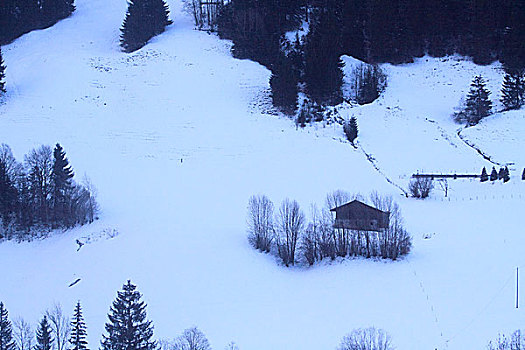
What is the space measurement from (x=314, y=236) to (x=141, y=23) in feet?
148

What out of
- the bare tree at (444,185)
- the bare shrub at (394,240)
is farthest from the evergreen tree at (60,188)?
the bare tree at (444,185)

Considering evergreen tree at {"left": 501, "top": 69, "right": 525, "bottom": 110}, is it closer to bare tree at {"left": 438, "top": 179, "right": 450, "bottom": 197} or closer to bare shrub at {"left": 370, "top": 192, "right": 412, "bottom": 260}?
bare tree at {"left": 438, "top": 179, "right": 450, "bottom": 197}

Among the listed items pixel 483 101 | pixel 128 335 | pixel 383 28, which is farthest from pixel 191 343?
pixel 383 28

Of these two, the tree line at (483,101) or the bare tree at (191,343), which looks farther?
the tree line at (483,101)

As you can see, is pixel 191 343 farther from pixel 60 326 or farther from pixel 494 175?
pixel 494 175

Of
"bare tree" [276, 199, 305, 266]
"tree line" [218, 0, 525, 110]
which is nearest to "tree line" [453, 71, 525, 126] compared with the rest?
"tree line" [218, 0, 525, 110]

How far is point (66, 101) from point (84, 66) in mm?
8167

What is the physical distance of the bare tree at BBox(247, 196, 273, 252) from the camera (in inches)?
1496

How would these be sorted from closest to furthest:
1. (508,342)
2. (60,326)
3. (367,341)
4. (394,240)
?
(508,342)
(367,341)
(60,326)
(394,240)

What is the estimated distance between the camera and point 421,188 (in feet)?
144

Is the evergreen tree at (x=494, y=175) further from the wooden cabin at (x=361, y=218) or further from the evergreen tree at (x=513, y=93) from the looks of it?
the evergreen tree at (x=513, y=93)

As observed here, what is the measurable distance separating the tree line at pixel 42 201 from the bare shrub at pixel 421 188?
2224 cm

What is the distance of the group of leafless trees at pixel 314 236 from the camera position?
36.2 metres

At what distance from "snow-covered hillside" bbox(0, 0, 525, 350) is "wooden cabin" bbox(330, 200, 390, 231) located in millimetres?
2590
